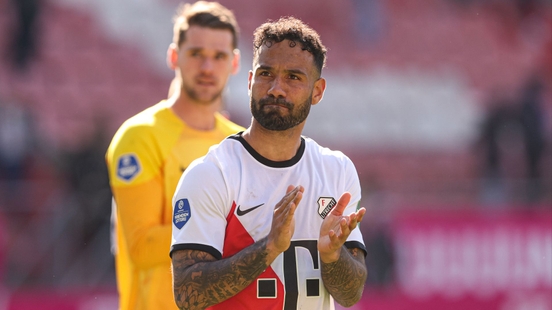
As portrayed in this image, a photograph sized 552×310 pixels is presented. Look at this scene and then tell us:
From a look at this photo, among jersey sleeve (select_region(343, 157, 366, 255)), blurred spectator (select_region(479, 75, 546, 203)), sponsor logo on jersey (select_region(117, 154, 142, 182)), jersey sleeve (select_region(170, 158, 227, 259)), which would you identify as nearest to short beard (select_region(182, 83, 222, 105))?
→ sponsor logo on jersey (select_region(117, 154, 142, 182))

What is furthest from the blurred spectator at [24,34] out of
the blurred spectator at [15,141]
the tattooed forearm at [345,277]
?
the tattooed forearm at [345,277]

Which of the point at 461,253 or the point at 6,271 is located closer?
the point at 6,271

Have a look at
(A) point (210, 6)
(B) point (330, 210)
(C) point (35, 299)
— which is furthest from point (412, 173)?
(B) point (330, 210)

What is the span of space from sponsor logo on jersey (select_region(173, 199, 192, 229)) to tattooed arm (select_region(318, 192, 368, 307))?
1.65 feet

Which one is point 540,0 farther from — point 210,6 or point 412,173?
point 210,6

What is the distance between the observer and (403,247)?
10203 millimetres

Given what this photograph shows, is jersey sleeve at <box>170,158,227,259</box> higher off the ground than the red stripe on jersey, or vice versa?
jersey sleeve at <box>170,158,227,259</box>

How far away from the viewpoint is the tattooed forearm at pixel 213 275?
296 cm

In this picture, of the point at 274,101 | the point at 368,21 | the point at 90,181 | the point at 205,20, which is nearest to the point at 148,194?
the point at 205,20

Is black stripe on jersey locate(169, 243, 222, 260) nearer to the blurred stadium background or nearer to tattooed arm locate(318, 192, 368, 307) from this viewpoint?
tattooed arm locate(318, 192, 368, 307)

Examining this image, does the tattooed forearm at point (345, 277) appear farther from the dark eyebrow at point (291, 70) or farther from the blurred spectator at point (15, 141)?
the blurred spectator at point (15, 141)

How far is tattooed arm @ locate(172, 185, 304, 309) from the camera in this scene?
2891 millimetres

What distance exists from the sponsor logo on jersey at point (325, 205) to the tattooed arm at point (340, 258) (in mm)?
175

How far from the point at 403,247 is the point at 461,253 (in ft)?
2.70
